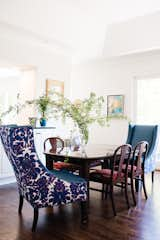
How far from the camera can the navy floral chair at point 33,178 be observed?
274 centimetres

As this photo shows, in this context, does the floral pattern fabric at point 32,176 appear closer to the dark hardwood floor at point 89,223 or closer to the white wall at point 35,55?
the dark hardwood floor at point 89,223

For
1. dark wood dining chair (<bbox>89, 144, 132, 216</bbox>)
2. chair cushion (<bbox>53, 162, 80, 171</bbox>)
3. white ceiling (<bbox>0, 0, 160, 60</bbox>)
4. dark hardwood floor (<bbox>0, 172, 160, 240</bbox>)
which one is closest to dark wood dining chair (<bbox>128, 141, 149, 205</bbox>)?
dark wood dining chair (<bbox>89, 144, 132, 216</bbox>)

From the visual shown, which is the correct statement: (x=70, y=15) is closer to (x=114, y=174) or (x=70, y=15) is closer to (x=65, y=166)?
(x=65, y=166)

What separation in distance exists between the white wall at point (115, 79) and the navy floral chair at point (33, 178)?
4.26 m

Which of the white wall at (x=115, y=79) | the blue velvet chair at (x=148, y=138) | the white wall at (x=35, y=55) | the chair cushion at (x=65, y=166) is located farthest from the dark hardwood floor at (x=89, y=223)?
the white wall at (x=115, y=79)

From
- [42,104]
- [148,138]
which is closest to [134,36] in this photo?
[148,138]

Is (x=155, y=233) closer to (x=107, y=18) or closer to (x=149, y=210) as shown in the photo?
(x=149, y=210)

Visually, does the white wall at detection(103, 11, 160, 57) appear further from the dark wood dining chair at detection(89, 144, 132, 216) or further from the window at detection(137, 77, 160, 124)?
the dark wood dining chair at detection(89, 144, 132, 216)

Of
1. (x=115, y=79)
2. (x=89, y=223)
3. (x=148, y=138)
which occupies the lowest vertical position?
(x=89, y=223)

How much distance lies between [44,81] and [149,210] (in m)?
3.69

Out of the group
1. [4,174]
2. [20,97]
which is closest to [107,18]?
[20,97]

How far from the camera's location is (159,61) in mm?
6477

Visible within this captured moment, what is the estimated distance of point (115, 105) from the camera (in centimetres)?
728

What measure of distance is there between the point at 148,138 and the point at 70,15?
2878mm
